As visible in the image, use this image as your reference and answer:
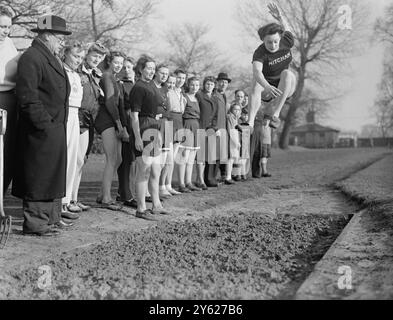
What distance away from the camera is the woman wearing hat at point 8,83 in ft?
17.6

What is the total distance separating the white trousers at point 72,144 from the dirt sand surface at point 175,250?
55 cm

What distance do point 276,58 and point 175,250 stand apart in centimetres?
199

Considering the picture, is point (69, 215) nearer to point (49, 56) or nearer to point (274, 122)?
point (49, 56)

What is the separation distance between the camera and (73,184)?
707 centimetres

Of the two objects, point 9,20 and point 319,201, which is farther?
point 319,201

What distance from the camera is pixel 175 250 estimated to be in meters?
4.76

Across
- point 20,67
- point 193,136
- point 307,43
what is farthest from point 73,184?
point 307,43

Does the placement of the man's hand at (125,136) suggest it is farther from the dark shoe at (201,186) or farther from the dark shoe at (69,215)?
the dark shoe at (201,186)

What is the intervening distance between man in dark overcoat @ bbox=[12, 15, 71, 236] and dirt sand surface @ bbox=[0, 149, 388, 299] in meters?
0.41

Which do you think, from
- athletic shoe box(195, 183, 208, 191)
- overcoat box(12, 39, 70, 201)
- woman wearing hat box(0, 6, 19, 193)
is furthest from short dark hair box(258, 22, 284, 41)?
athletic shoe box(195, 183, 208, 191)

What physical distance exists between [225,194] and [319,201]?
1762 millimetres

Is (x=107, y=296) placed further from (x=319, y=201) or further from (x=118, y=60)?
(x=319, y=201)

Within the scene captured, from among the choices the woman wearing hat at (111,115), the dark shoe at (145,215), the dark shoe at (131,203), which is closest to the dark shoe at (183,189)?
the dark shoe at (131,203)

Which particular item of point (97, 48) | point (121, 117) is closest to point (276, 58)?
point (97, 48)
